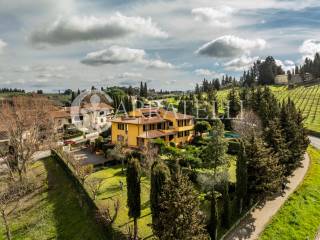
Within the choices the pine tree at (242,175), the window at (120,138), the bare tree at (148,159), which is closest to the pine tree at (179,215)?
the pine tree at (242,175)

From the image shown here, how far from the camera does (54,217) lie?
29.9 m

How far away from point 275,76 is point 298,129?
428 feet

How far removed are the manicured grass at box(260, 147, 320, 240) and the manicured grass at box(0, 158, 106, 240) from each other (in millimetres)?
15477

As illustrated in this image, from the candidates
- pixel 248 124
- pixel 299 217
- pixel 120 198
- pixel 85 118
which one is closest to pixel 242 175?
pixel 299 217

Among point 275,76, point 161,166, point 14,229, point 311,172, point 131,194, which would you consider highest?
point 275,76

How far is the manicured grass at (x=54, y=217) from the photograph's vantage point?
26.7 meters

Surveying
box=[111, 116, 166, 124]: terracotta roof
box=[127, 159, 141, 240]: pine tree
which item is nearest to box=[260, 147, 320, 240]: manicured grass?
box=[127, 159, 141, 240]: pine tree

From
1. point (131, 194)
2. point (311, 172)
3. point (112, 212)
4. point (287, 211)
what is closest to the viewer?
point (131, 194)

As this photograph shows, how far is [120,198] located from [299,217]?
1787 cm

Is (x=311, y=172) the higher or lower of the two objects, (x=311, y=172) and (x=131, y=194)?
the lower

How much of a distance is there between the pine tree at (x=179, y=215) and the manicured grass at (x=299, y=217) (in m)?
10.1

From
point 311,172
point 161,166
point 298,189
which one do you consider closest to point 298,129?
point 311,172

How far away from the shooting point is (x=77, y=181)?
3372cm

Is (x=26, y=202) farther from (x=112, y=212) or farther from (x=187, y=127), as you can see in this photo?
(x=187, y=127)
